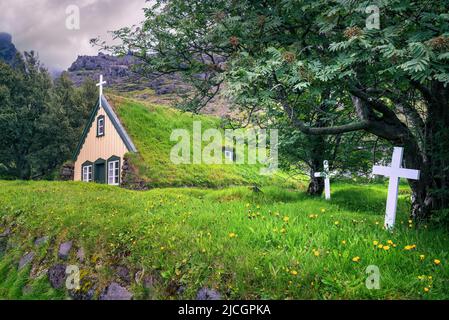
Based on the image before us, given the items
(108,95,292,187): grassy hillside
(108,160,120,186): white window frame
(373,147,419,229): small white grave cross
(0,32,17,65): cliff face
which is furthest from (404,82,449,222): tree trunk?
(0,32,17,65): cliff face

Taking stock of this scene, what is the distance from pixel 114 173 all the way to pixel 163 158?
3644 mm

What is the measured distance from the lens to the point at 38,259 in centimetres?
700

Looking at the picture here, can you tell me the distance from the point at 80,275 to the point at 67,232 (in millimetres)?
1904

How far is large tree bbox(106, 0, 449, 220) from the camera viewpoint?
15.3 ft

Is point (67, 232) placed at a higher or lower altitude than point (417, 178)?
lower

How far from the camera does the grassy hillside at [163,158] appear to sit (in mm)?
22000

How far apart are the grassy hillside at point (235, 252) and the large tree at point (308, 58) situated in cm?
170

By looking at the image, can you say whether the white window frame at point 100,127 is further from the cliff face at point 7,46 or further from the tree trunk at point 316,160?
the cliff face at point 7,46

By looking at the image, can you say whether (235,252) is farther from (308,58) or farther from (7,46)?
(7,46)

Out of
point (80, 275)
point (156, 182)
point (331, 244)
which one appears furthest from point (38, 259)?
point (156, 182)

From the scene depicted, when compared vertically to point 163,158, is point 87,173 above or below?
below

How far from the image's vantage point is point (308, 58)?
5.54 meters

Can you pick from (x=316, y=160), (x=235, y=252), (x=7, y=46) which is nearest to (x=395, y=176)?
(x=235, y=252)
